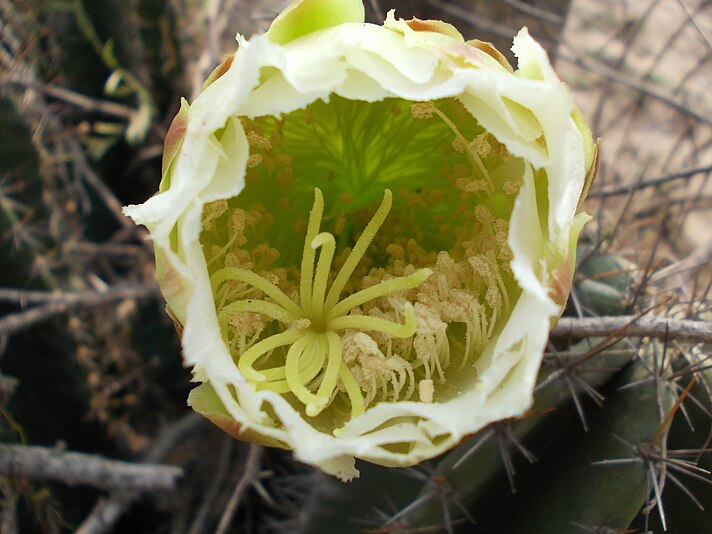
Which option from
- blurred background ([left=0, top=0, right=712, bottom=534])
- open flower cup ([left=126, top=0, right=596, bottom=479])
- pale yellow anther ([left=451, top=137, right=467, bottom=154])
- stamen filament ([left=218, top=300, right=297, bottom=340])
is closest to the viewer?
open flower cup ([left=126, top=0, right=596, bottom=479])

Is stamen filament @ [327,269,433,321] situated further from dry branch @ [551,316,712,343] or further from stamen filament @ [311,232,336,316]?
dry branch @ [551,316,712,343]

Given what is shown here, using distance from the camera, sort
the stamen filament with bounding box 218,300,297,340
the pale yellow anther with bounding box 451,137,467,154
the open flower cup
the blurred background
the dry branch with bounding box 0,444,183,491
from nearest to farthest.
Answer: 1. the open flower cup
2. the stamen filament with bounding box 218,300,297,340
3. the pale yellow anther with bounding box 451,137,467,154
4. the dry branch with bounding box 0,444,183,491
5. the blurred background

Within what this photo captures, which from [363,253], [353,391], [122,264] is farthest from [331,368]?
[122,264]

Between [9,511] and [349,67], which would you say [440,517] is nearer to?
[349,67]

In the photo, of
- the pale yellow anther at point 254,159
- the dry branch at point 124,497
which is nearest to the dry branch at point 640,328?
the pale yellow anther at point 254,159

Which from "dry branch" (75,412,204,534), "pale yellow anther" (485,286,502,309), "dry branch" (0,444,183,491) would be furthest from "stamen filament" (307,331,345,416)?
"dry branch" (75,412,204,534)

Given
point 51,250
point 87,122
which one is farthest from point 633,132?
point 51,250

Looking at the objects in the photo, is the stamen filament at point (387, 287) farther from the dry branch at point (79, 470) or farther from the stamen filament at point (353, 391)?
the dry branch at point (79, 470)
